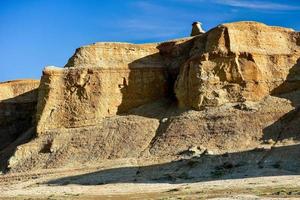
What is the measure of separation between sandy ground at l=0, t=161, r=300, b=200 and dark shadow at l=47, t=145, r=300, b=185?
29 centimetres

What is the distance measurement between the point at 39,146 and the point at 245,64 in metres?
20.9

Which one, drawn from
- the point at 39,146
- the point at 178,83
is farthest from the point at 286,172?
the point at 39,146

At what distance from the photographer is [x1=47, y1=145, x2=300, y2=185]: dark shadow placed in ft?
161

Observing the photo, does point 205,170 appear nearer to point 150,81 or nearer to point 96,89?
point 150,81

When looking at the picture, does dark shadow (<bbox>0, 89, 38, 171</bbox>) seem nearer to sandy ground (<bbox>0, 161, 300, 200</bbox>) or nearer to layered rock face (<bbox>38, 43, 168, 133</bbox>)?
layered rock face (<bbox>38, 43, 168, 133</bbox>)

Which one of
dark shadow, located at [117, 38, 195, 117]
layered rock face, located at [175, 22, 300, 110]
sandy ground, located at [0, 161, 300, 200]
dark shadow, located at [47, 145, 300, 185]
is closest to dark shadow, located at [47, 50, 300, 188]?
dark shadow, located at [47, 145, 300, 185]

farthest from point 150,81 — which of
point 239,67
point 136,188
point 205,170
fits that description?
point 136,188

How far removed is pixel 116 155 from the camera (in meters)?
60.3

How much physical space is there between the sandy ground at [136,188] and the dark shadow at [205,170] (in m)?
0.29

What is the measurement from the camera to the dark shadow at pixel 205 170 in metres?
49.2

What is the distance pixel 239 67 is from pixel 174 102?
8.27m

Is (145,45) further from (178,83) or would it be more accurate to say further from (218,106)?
(218,106)

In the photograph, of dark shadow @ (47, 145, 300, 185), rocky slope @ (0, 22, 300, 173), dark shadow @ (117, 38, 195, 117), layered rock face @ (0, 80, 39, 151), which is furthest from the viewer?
layered rock face @ (0, 80, 39, 151)

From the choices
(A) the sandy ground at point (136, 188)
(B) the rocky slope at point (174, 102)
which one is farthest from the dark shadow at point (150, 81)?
(A) the sandy ground at point (136, 188)
